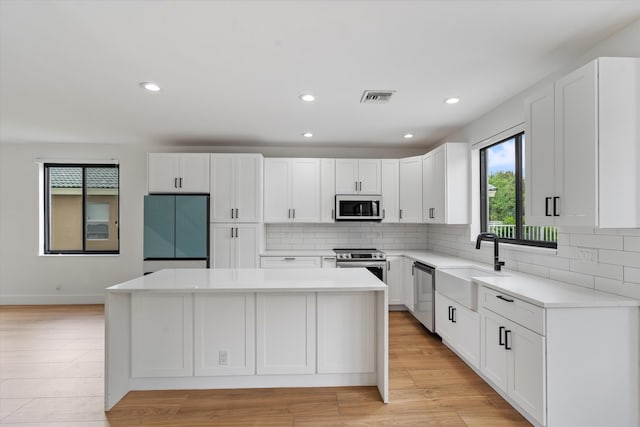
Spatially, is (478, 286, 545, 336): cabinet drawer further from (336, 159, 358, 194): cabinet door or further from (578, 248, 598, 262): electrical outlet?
(336, 159, 358, 194): cabinet door

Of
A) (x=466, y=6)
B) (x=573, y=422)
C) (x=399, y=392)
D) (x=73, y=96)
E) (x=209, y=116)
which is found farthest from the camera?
(x=209, y=116)

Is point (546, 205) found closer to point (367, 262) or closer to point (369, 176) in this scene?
point (367, 262)

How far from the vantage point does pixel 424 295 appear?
3.81m

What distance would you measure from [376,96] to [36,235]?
5608mm

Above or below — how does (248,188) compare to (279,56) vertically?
below

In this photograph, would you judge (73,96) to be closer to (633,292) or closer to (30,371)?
(30,371)

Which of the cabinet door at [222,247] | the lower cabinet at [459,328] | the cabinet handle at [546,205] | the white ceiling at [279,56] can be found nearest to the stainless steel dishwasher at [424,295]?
the lower cabinet at [459,328]

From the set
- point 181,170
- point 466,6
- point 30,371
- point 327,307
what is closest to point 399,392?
point 327,307

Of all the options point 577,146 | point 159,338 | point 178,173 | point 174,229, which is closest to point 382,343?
point 159,338

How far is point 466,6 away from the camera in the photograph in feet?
5.72

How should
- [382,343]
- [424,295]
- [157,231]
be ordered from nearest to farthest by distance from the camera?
[382,343] → [424,295] → [157,231]

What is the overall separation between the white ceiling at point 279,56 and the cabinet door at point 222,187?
77 cm

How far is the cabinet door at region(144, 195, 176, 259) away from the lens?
14.1 ft

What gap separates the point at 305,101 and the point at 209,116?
1.24m
